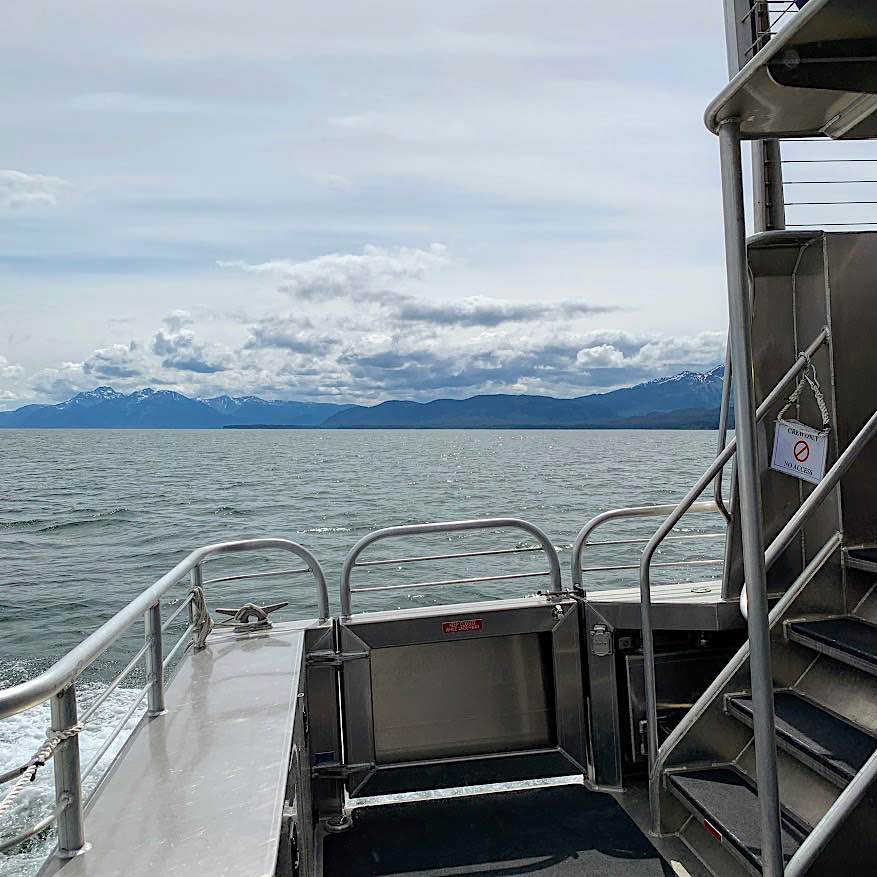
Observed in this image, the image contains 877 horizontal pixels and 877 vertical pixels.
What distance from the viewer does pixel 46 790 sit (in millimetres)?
5934

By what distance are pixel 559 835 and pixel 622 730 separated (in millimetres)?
701

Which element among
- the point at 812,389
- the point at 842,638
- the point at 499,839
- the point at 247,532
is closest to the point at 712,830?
the point at 842,638

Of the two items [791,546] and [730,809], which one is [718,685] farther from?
[791,546]

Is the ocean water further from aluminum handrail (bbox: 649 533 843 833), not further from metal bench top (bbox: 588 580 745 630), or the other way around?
aluminum handrail (bbox: 649 533 843 833)

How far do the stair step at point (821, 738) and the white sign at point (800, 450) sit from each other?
0.89m

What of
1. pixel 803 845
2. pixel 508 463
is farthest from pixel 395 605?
pixel 508 463

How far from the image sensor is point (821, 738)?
3.05 meters

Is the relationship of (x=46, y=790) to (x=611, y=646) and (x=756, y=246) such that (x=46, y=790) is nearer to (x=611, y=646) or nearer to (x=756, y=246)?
(x=611, y=646)

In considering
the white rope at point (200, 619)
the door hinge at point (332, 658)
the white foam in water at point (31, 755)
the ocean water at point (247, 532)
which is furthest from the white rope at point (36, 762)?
the ocean water at point (247, 532)

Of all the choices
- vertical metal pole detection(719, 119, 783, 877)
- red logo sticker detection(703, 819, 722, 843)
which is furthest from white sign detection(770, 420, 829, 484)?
vertical metal pole detection(719, 119, 783, 877)

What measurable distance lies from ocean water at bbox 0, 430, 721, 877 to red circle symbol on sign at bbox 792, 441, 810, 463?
10.7 ft

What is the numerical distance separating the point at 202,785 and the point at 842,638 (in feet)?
7.72

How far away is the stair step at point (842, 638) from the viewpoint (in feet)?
10.4

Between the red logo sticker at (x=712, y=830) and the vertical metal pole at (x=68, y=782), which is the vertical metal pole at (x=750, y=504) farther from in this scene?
the vertical metal pole at (x=68, y=782)
